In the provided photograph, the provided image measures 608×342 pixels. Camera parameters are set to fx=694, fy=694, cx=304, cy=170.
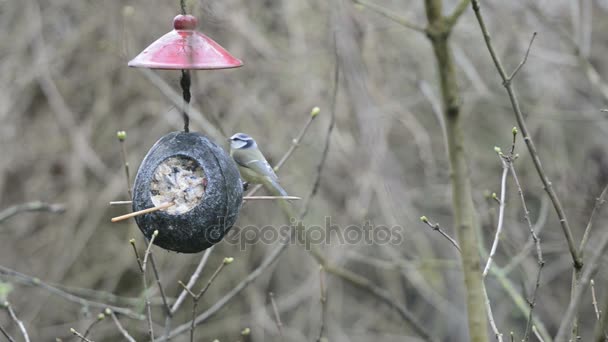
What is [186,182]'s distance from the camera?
2.52m

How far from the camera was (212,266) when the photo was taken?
6.22 meters

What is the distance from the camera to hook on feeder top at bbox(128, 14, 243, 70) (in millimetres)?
2344

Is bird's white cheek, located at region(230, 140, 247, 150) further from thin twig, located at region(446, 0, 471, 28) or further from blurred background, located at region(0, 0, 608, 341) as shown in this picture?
blurred background, located at region(0, 0, 608, 341)

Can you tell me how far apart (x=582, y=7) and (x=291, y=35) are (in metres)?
2.30

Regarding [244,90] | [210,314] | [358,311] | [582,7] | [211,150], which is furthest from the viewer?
[358,311]

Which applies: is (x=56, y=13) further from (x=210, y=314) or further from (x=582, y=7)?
(x=582, y=7)

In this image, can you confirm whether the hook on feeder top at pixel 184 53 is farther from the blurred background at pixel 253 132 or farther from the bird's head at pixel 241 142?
the blurred background at pixel 253 132

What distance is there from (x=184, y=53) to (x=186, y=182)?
18.2 inches

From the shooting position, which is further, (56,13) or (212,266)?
(212,266)

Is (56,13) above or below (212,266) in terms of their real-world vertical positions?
above

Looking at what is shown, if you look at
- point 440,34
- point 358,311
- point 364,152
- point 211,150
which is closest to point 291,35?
point 364,152

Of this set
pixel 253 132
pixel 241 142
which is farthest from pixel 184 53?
pixel 253 132

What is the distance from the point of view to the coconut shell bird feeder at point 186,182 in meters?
2.45

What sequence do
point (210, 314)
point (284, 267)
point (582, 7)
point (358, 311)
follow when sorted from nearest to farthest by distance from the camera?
1. point (210, 314)
2. point (582, 7)
3. point (284, 267)
4. point (358, 311)
